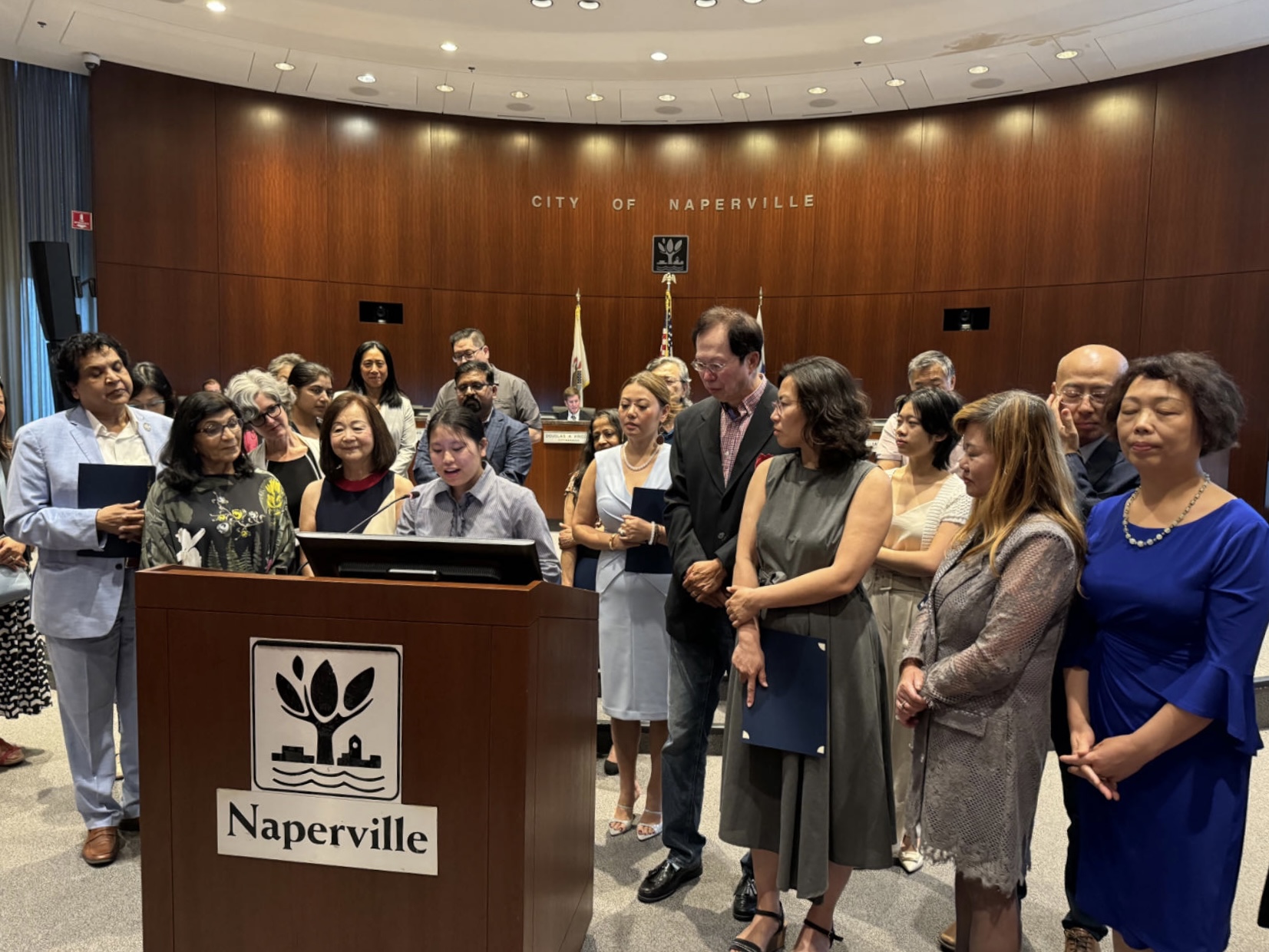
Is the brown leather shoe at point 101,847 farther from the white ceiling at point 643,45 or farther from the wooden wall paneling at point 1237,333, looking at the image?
the wooden wall paneling at point 1237,333

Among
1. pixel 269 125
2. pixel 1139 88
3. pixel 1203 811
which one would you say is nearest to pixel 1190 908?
pixel 1203 811

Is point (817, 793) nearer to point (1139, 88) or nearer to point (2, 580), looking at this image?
point (2, 580)

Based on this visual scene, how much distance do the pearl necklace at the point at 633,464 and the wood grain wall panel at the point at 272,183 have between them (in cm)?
736

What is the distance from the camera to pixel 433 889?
4.97 feet

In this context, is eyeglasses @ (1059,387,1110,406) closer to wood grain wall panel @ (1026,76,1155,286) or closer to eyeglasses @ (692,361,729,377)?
eyeglasses @ (692,361,729,377)

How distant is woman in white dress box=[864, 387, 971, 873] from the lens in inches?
104

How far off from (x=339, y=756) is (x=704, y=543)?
3.95ft

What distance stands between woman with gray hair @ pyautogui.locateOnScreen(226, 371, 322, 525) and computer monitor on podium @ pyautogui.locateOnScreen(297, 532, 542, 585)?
6.47 ft

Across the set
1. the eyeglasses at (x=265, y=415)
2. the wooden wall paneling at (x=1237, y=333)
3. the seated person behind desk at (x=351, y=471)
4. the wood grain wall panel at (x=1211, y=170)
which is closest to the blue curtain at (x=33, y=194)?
the eyeglasses at (x=265, y=415)

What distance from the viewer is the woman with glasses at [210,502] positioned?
2.50 m

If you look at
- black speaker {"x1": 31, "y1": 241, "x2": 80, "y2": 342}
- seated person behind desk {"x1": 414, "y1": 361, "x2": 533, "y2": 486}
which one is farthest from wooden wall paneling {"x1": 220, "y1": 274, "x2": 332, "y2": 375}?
seated person behind desk {"x1": 414, "y1": 361, "x2": 533, "y2": 486}

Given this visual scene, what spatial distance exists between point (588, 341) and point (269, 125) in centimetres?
386

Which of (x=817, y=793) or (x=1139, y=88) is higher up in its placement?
(x=1139, y=88)

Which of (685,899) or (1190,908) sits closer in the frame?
(1190,908)
